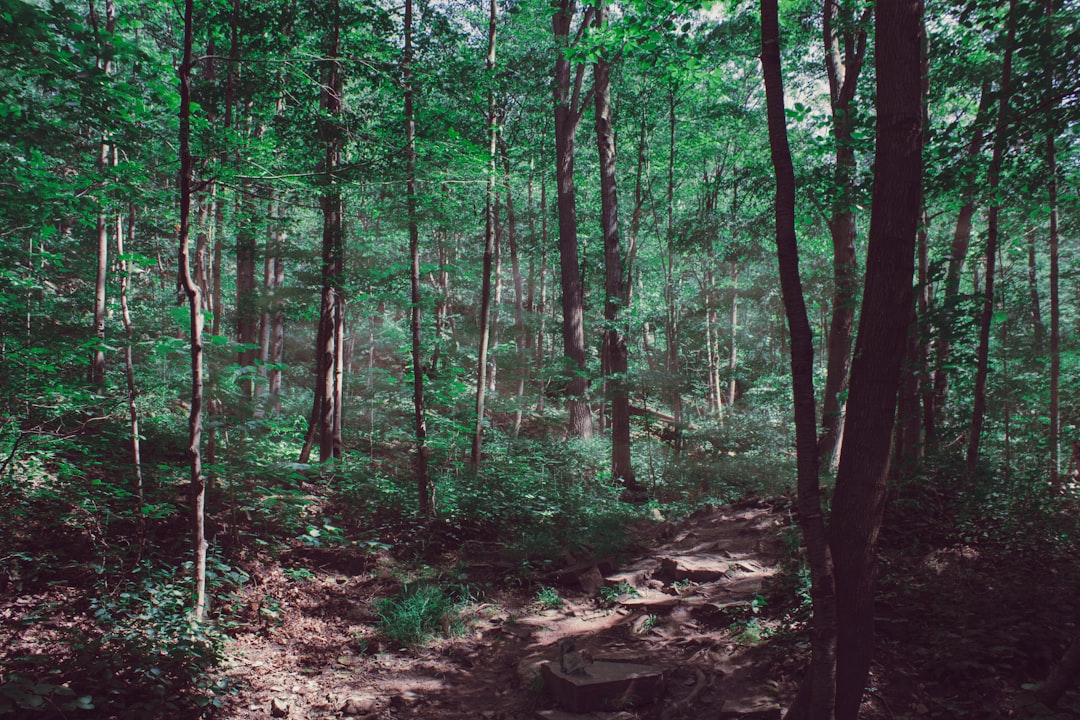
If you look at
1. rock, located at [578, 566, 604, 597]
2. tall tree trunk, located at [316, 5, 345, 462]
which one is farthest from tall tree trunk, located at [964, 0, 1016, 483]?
tall tree trunk, located at [316, 5, 345, 462]

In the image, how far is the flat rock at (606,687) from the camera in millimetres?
4430

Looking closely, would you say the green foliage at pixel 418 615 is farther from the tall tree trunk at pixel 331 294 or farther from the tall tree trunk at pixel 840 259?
the tall tree trunk at pixel 840 259

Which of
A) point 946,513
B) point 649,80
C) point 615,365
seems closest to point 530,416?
point 615,365

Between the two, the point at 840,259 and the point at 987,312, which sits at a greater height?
the point at 840,259

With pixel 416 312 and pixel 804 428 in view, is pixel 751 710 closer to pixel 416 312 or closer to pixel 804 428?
pixel 804 428

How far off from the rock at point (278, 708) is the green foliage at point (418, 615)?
64.1 inches

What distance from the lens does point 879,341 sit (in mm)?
3438

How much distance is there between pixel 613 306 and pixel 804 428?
360 inches

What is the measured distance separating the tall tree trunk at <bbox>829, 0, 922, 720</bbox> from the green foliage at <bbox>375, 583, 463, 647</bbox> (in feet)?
13.7

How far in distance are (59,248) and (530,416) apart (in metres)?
13.4

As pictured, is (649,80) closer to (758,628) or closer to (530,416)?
(530,416)

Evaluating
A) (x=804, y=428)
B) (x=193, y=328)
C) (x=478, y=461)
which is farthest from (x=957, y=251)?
(x=193, y=328)

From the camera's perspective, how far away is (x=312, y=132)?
25.2ft

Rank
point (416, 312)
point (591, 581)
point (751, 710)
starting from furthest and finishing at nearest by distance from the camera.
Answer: point (416, 312) → point (591, 581) → point (751, 710)
